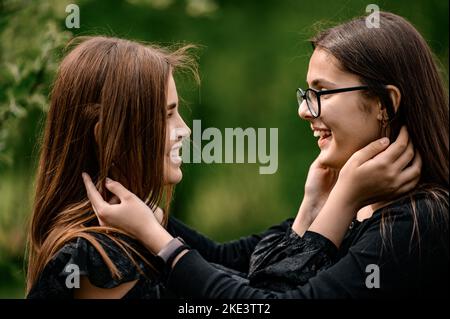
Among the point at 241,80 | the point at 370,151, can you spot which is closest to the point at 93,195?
the point at 370,151

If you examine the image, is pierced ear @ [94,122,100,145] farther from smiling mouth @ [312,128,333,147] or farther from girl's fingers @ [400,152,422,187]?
girl's fingers @ [400,152,422,187]

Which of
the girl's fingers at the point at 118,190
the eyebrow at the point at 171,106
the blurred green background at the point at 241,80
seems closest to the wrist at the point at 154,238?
the girl's fingers at the point at 118,190

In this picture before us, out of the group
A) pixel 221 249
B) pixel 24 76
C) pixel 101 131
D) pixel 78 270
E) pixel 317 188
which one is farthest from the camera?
pixel 24 76

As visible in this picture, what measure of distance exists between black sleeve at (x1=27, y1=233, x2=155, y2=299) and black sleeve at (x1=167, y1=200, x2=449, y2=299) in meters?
0.14

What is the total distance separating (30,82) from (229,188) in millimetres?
2728

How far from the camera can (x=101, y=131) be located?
2213 mm

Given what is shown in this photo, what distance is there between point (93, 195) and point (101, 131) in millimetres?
182

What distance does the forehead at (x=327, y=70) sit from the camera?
2240mm

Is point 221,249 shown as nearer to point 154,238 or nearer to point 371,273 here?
point 154,238

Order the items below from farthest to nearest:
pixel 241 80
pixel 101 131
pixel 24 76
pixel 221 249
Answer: pixel 241 80 < pixel 24 76 < pixel 221 249 < pixel 101 131

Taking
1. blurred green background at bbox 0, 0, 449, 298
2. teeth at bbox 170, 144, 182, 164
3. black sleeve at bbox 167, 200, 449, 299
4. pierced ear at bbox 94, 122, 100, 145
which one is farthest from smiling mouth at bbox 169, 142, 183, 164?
blurred green background at bbox 0, 0, 449, 298

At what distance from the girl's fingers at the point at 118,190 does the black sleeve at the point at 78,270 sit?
0.48ft
